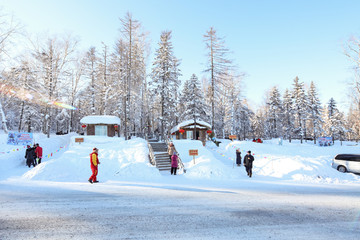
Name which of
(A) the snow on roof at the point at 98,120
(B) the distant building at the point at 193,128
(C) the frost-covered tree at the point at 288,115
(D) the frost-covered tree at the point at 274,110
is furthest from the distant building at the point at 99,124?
(C) the frost-covered tree at the point at 288,115

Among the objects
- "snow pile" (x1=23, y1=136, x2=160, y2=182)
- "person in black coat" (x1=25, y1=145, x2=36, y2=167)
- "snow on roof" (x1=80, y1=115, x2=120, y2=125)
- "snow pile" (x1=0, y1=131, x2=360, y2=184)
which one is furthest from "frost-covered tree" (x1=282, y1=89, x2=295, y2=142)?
"person in black coat" (x1=25, y1=145, x2=36, y2=167)

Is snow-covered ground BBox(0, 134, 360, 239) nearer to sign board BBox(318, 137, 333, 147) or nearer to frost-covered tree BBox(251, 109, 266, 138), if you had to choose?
sign board BBox(318, 137, 333, 147)

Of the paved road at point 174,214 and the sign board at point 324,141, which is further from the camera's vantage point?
the sign board at point 324,141

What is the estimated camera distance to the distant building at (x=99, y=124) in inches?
917

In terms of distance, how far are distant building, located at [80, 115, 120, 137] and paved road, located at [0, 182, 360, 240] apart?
1695 centimetres

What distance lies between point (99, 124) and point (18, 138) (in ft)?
27.6

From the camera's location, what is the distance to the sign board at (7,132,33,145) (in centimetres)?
1600

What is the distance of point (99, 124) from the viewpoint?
23672 mm

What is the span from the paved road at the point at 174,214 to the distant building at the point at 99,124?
17.0 m

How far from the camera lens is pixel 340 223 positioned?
14.2 ft

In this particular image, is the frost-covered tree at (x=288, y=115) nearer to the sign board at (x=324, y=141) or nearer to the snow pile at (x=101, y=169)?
the sign board at (x=324, y=141)

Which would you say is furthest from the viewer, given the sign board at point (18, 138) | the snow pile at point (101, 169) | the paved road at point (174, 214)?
the sign board at point (18, 138)

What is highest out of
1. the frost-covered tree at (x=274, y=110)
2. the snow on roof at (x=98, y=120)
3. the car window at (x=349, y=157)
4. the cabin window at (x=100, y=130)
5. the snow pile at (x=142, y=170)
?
the frost-covered tree at (x=274, y=110)

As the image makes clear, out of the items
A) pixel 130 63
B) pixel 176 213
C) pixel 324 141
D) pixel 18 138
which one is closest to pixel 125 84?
pixel 130 63
